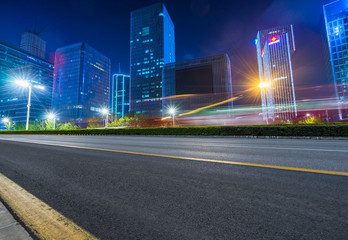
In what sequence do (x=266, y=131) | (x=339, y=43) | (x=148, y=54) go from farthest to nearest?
(x=148, y=54)
(x=339, y=43)
(x=266, y=131)

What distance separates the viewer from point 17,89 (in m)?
107

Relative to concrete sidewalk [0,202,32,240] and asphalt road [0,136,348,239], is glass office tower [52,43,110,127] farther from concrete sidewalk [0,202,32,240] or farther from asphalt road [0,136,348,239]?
concrete sidewalk [0,202,32,240]

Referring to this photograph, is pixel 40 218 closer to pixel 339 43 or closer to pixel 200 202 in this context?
pixel 200 202

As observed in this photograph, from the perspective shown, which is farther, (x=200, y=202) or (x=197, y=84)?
(x=197, y=84)

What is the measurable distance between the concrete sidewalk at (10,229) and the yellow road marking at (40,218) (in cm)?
8

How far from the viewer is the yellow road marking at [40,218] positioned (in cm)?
147

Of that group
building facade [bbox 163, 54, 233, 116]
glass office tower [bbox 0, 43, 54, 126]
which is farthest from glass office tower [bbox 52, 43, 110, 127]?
building facade [bbox 163, 54, 233, 116]

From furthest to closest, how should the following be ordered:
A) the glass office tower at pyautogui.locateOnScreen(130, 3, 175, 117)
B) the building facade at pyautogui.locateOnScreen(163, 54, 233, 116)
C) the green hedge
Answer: the glass office tower at pyautogui.locateOnScreen(130, 3, 175, 117)
the building facade at pyautogui.locateOnScreen(163, 54, 233, 116)
the green hedge

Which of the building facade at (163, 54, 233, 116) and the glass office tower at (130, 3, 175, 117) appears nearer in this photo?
the building facade at (163, 54, 233, 116)

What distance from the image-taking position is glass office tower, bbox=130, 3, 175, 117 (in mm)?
128250

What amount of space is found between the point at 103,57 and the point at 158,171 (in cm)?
17533

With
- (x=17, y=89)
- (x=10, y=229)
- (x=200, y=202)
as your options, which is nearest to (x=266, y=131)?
(x=200, y=202)

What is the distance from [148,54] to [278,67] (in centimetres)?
10033

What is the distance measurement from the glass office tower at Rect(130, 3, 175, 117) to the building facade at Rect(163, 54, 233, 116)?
28.0 meters
